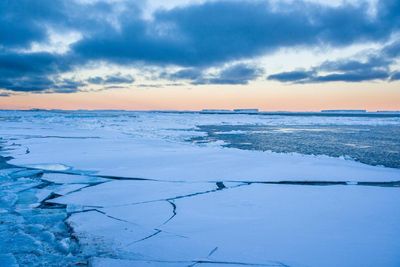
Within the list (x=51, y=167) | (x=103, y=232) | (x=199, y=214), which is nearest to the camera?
(x=103, y=232)

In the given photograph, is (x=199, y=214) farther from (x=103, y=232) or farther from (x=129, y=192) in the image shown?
(x=129, y=192)

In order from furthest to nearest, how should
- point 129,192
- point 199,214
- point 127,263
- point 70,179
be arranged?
1. point 70,179
2. point 129,192
3. point 199,214
4. point 127,263

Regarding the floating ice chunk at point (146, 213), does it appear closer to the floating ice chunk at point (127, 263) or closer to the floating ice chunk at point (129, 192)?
the floating ice chunk at point (129, 192)

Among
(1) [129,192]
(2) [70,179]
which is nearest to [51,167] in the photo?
(2) [70,179]

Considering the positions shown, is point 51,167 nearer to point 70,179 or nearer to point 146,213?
point 70,179

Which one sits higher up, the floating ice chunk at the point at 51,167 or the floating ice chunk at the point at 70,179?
the floating ice chunk at the point at 70,179

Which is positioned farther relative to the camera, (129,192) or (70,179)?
(70,179)

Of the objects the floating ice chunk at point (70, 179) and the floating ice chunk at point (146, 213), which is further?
the floating ice chunk at point (70, 179)

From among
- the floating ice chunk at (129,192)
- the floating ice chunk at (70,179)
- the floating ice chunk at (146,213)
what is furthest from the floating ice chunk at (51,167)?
the floating ice chunk at (146,213)

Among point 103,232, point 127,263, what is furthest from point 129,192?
point 127,263

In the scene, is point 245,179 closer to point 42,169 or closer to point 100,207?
point 100,207

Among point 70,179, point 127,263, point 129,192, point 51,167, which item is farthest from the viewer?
point 51,167

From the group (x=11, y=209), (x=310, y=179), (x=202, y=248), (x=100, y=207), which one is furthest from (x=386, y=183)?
(x=11, y=209)
